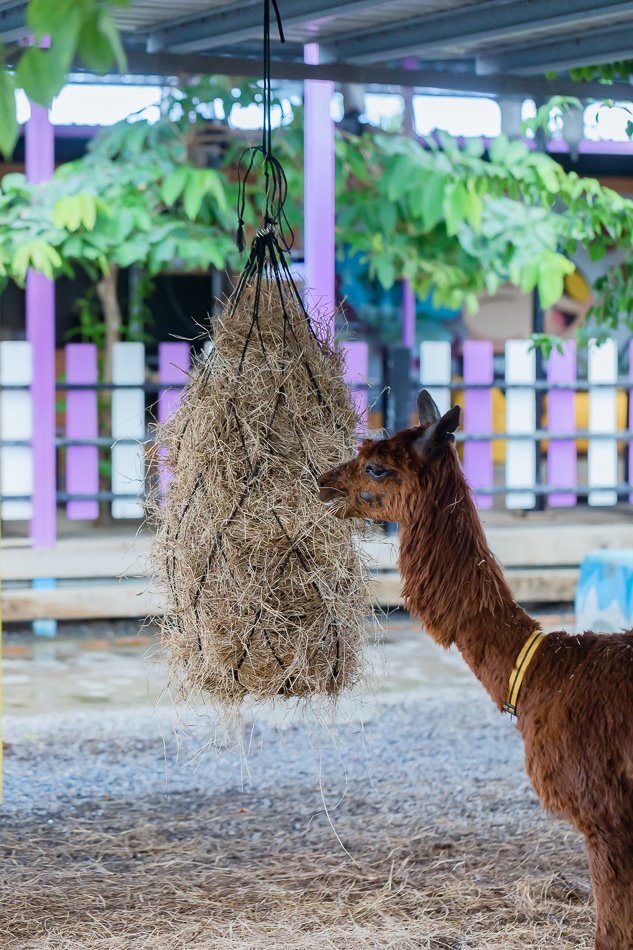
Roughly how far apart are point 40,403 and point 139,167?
1748 millimetres

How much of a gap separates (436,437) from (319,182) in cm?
560

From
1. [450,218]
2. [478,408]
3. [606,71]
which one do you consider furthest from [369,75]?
[478,408]

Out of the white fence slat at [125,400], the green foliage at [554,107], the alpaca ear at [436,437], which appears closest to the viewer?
the alpaca ear at [436,437]

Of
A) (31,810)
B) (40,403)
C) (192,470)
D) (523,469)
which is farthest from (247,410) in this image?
(523,469)

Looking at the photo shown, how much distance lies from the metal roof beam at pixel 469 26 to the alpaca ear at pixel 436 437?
2.20 meters

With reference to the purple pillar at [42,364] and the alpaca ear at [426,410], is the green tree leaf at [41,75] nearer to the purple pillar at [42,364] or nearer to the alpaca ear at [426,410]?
the alpaca ear at [426,410]

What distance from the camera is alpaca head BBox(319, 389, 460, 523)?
298cm

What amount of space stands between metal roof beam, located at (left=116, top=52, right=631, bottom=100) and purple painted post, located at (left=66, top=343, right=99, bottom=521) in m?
4.15

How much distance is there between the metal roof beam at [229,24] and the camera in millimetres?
4504

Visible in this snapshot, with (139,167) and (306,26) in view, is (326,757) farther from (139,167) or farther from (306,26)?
(139,167)

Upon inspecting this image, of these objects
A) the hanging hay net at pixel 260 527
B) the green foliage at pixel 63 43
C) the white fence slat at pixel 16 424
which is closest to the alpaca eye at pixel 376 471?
the hanging hay net at pixel 260 527

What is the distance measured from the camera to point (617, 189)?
11531 mm

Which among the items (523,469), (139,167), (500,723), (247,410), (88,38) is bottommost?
(500,723)

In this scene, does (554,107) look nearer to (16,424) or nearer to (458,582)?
(458,582)
